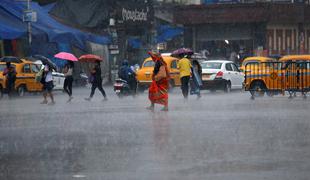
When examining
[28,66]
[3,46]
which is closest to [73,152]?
[28,66]

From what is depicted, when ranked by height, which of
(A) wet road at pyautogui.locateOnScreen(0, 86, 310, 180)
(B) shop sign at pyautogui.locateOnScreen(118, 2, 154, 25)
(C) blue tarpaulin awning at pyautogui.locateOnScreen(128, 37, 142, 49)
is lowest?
(A) wet road at pyautogui.locateOnScreen(0, 86, 310, 180)

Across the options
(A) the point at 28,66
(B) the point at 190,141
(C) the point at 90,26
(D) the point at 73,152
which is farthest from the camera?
(C) the point at 90,26

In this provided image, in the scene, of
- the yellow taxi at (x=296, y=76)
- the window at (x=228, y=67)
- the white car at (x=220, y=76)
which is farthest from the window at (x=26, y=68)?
the yellow taxi at (x=296, y=76)

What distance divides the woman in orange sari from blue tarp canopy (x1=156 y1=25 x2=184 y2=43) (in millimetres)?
36826

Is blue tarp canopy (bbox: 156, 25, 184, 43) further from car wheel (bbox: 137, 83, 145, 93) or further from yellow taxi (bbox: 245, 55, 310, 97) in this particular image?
yellow taxi (bbox: 245, 55, 310, 97)

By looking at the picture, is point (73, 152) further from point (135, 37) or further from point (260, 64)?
point (135, 37)

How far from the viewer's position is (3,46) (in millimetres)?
47469

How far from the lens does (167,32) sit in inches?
2537

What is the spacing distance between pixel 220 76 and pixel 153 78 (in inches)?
561

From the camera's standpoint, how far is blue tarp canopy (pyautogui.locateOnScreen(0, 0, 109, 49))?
4128 centimetres

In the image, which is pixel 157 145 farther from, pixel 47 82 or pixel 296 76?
pixel 296 76

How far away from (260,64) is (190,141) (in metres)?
17.4

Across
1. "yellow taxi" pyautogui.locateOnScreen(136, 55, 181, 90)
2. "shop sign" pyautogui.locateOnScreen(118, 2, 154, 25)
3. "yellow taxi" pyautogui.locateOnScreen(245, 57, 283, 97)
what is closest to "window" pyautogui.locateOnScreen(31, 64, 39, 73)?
"yellow taxi" pyautogui.locateOnScreen(136, 55, 181, 90)

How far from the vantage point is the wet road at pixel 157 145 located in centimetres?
1127
